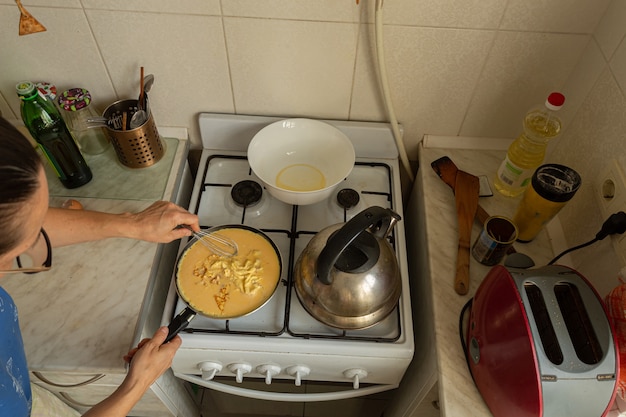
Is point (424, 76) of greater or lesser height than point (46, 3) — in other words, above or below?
below

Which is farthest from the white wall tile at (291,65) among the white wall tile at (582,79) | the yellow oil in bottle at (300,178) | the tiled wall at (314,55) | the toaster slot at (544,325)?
the toaster slot at (544,325)

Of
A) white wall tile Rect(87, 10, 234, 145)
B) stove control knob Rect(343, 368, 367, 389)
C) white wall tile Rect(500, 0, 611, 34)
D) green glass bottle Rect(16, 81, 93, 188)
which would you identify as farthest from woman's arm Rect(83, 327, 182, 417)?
white wall tile Rect(500, 0, 611, 34)

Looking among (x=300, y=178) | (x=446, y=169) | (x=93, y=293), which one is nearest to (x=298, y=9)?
(x=300, y=178)

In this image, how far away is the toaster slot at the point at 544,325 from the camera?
638 millimetres

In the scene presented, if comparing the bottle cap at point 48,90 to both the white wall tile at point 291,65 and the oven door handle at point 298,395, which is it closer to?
the white wall tile at point 291,65

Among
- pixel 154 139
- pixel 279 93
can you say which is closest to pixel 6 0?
pixel 154 139

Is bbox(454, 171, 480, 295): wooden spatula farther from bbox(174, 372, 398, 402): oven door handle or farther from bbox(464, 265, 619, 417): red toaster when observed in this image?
bbox(174, 372, 398, 402): oven door handle

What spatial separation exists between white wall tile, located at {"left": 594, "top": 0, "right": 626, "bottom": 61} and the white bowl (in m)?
0.53

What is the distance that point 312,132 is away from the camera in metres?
1.04

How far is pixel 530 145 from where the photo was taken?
3.04 feet

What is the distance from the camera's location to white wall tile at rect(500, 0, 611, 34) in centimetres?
84

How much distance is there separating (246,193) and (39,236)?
42 centimetres

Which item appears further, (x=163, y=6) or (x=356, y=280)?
(x=163, y=6)

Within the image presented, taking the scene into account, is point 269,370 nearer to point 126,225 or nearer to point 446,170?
point 126,225
